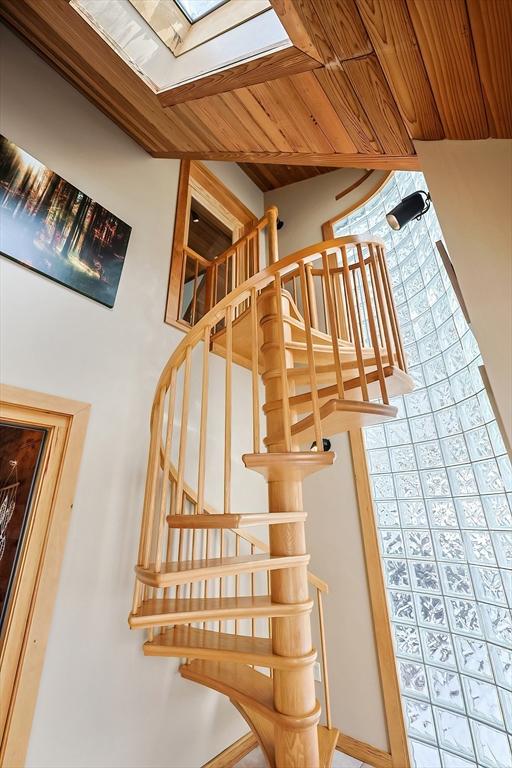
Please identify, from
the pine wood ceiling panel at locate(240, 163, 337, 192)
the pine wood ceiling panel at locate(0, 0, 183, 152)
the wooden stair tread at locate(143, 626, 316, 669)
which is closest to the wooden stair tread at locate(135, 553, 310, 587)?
the wooden stair tread at locate(143, 626, 316, 669)

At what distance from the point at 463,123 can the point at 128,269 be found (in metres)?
2.04

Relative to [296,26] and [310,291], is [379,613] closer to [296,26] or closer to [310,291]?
[310,291]

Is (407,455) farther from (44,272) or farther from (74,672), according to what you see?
(44,272)

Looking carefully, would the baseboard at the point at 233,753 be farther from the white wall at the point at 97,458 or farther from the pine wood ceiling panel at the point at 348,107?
the pine wood ceiling panel at the point at 348,107

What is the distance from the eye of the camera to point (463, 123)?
0.83 m

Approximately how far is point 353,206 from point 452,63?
8.98 feet

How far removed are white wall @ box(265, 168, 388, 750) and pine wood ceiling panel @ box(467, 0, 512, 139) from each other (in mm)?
2237

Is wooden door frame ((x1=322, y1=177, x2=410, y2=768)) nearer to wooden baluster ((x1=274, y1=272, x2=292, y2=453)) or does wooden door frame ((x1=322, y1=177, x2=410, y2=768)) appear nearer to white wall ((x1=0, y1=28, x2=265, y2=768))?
white wall ((x1=0, y1=28, x2=265, y2=768))

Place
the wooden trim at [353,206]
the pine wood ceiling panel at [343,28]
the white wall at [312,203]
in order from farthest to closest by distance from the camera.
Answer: the white wall at [312,203], the wooden trim at [353,206], the pine wood ceiling panel at [343,28]

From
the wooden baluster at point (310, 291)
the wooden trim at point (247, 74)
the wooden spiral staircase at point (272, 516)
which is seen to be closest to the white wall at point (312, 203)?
the wooden baluster at point (310, 291)

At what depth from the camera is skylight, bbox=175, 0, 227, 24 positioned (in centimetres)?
178

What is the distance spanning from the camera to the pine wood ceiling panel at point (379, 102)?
1.03 metres

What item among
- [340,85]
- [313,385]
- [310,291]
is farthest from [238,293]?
[340,85]

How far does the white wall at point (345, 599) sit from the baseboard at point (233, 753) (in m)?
0.58
